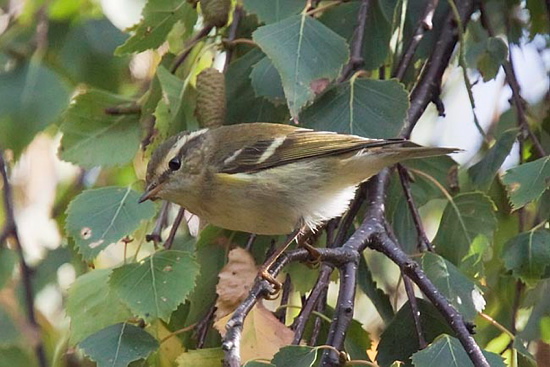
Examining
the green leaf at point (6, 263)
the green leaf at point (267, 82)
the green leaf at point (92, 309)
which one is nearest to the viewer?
the green leaf at point (92, 309)

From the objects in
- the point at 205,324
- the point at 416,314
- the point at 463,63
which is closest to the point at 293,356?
the point at 416,314

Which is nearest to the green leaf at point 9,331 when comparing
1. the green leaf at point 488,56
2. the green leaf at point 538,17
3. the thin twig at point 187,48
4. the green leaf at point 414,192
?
the thin twig at point 187,48

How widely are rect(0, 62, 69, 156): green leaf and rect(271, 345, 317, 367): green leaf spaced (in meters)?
1.10

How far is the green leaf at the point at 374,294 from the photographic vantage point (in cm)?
234

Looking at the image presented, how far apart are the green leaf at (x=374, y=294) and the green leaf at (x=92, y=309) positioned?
62 centimetres

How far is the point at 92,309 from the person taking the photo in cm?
218

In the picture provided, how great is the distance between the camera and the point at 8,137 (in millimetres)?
2418

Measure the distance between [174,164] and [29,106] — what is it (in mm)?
438

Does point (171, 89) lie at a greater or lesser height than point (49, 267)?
greater

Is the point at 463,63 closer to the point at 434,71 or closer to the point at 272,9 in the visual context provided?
the point at 434,71

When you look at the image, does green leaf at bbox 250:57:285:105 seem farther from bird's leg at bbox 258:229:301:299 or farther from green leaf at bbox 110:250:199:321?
green leaf at bbox 110:250:199:321

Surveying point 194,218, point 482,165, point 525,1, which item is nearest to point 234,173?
point 194,218

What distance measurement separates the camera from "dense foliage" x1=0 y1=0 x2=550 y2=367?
196cm

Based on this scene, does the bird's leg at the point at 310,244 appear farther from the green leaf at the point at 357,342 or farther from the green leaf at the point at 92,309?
the green leaf at the point at 92,309
